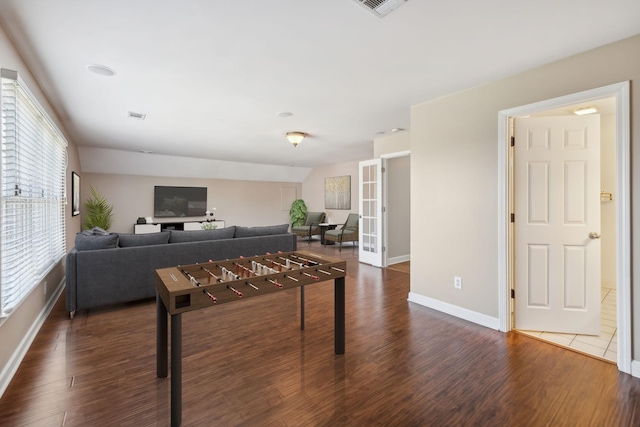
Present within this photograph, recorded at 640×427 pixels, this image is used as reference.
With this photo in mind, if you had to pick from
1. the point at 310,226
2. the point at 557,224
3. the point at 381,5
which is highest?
the point at 381,5

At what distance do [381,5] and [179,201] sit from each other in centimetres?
789

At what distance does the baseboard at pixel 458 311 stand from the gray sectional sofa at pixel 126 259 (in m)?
2.49

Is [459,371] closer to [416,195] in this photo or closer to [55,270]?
[416,195]

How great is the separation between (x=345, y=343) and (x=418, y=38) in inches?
96.2

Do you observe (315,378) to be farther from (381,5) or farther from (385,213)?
(385,213)

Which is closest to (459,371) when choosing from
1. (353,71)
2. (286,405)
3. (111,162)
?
(286,405)

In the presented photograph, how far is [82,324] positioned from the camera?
3.02 meters

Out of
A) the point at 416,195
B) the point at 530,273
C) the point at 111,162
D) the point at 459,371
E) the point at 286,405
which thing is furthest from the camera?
the point at 111,162

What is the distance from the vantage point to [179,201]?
27.3 feet

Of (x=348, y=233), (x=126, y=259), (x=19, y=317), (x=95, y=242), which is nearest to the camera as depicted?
(x=19, y=317)

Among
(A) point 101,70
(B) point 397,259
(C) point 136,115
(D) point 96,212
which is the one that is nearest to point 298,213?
(B) point 397,259

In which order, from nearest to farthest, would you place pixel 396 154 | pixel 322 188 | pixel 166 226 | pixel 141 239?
1. pixel 141 239
2. pixel 396 154
3. pixel 166 226
4. pixel 322 188

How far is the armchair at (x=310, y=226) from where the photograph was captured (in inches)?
349

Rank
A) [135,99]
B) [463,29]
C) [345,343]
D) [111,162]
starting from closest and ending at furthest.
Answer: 1. [463,29]
2. [345,343]
3. [135,99]
4. [111,162]
